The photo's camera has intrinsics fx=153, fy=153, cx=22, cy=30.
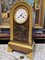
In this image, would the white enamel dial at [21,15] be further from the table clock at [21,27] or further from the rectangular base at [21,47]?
the rectangular base at [21,47]

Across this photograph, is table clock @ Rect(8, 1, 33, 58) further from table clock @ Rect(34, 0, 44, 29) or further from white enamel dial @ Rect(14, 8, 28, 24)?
table clock @ Rect(34, 0, 44, 29)

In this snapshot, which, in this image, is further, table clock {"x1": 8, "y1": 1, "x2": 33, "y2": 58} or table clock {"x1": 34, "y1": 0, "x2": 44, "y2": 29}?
table clock {"x1": 34, "y1": 0, "x2": 44, "y2": 29}

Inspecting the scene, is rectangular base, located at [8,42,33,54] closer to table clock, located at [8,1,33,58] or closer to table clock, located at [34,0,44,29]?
table clock, located at [8,1,33,58]

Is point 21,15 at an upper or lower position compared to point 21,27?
upper

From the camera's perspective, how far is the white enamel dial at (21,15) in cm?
139

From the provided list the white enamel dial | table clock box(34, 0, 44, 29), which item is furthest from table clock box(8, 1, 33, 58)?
table clock box(34, 0, 44, 29)

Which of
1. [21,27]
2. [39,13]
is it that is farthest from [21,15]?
[39,13]

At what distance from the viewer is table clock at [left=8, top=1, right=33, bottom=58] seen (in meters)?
1.38

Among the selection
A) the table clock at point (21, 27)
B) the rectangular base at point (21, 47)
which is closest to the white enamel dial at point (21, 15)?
the table clock at point (21, 27)

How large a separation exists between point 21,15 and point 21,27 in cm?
11

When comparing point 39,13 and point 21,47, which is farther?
point 39,13

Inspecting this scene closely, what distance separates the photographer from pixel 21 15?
1.40 meters

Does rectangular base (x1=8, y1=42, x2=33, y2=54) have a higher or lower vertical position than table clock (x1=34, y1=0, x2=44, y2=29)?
lower

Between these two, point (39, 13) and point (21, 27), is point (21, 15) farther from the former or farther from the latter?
point (39, 13)
